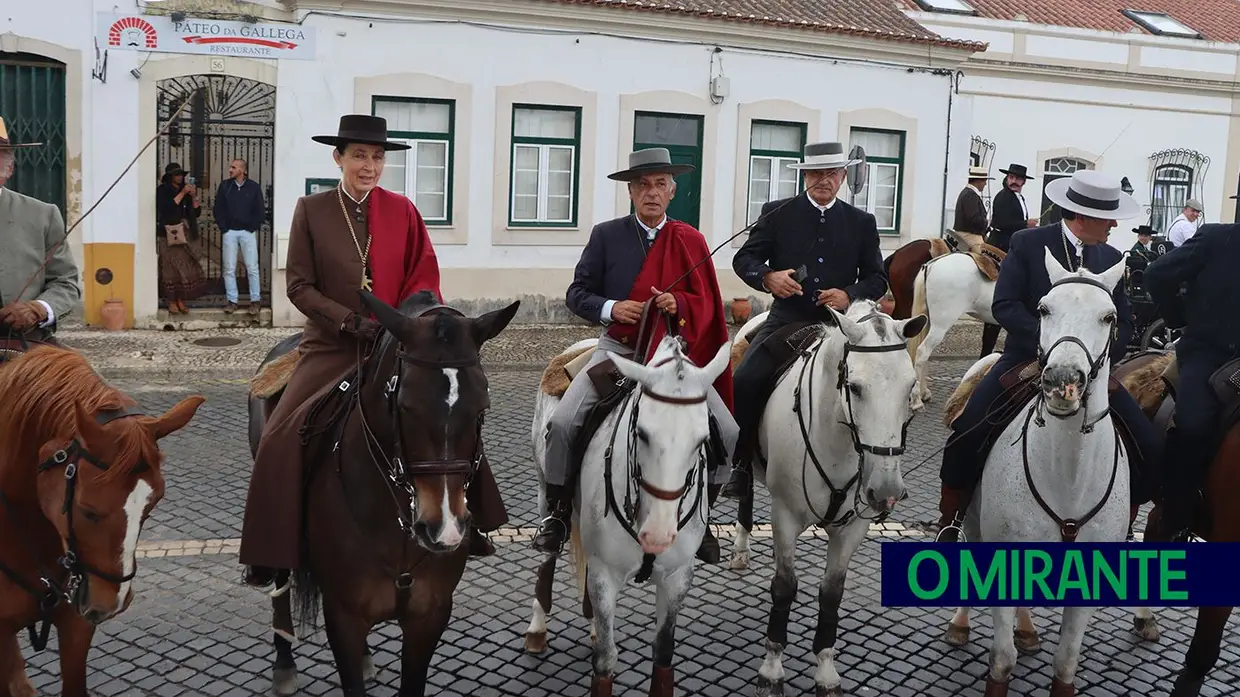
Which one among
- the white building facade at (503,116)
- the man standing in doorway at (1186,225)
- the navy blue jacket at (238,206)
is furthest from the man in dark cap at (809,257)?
the man standing in doorway at (1186,225)

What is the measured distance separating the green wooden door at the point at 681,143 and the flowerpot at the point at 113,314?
756cm

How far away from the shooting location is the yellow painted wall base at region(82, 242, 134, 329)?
1500cm

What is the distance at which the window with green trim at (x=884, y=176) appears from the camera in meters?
20.0

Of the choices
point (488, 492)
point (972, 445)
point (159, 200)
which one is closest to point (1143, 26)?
point (159, 200)

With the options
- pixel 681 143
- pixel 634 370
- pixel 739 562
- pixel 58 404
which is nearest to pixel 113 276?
pixel 681 143

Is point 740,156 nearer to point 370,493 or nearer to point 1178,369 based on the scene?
point 1178,369

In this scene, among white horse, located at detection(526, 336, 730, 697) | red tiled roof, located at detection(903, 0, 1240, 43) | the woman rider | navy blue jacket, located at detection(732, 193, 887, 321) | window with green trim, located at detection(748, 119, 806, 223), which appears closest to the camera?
white horse, located at detection(526, 336, 730, 697)

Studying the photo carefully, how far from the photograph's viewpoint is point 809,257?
6742mm

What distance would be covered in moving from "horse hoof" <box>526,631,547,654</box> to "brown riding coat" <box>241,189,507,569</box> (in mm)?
1283

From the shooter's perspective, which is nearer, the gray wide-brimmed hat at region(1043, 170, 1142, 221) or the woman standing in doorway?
the gray wide-brimmed hat at region(1043, 170, 1142, 221)

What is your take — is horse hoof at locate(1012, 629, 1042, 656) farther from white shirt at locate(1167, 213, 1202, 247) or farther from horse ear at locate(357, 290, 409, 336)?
white shirt at locate(1167, 213, 1202, 247)

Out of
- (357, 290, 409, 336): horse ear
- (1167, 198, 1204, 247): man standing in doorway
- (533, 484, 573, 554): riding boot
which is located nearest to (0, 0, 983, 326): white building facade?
(1167, 198, 1204, 247): man standing in doorway

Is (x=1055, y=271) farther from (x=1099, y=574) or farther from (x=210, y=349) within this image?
(x=210, y=349)

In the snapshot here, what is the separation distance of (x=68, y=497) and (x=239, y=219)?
39.7ft
